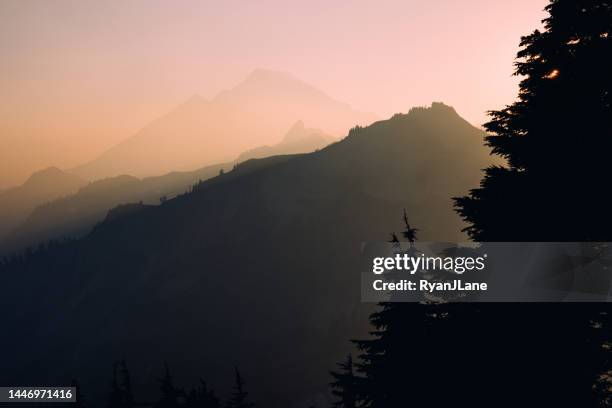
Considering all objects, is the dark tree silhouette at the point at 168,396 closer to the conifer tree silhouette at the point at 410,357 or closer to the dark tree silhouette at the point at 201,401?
the dark tree silhouette at the point at 201,401

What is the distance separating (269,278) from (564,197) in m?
147

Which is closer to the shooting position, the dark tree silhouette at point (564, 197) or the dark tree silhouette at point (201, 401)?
the dark tree silhouette at point (564, 197)

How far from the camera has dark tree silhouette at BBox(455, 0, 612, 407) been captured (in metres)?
7.70

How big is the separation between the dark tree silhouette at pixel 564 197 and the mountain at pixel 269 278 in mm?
96588

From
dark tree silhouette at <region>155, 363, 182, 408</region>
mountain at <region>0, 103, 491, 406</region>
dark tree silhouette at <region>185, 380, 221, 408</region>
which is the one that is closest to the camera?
dark tree silhouette at <region>155, 363, 182, 408</region>

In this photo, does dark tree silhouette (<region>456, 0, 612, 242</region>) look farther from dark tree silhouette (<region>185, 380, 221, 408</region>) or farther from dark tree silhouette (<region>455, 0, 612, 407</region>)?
dark tree silhouette (<region>185, 380, 221, 408</region>)

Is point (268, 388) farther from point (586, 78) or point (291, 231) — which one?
point (586, 78)

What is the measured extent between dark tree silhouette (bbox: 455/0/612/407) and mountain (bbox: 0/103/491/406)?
96588 millimetres

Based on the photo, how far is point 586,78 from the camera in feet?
25.9

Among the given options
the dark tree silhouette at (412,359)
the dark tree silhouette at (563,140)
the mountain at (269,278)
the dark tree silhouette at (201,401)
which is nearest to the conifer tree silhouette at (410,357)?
the dark tree silhouette at (412,359)

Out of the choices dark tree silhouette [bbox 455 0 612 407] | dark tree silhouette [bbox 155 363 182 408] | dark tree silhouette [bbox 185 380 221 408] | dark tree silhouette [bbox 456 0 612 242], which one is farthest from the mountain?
dark tree silhouette [bbox 456 0 612 242]

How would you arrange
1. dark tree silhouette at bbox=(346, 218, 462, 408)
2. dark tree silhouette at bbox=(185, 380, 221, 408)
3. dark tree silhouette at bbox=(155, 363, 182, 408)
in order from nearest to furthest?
dark tree silhouette at bbox=(346, 218, 462, 408)
dark tree silhouette at bbox=(155, 363, 182, 408)
dark tree silhouette at bbox=(185, 380, 221, 408)

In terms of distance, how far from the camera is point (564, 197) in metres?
7.81

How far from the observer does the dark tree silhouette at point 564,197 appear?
25.3 feet
